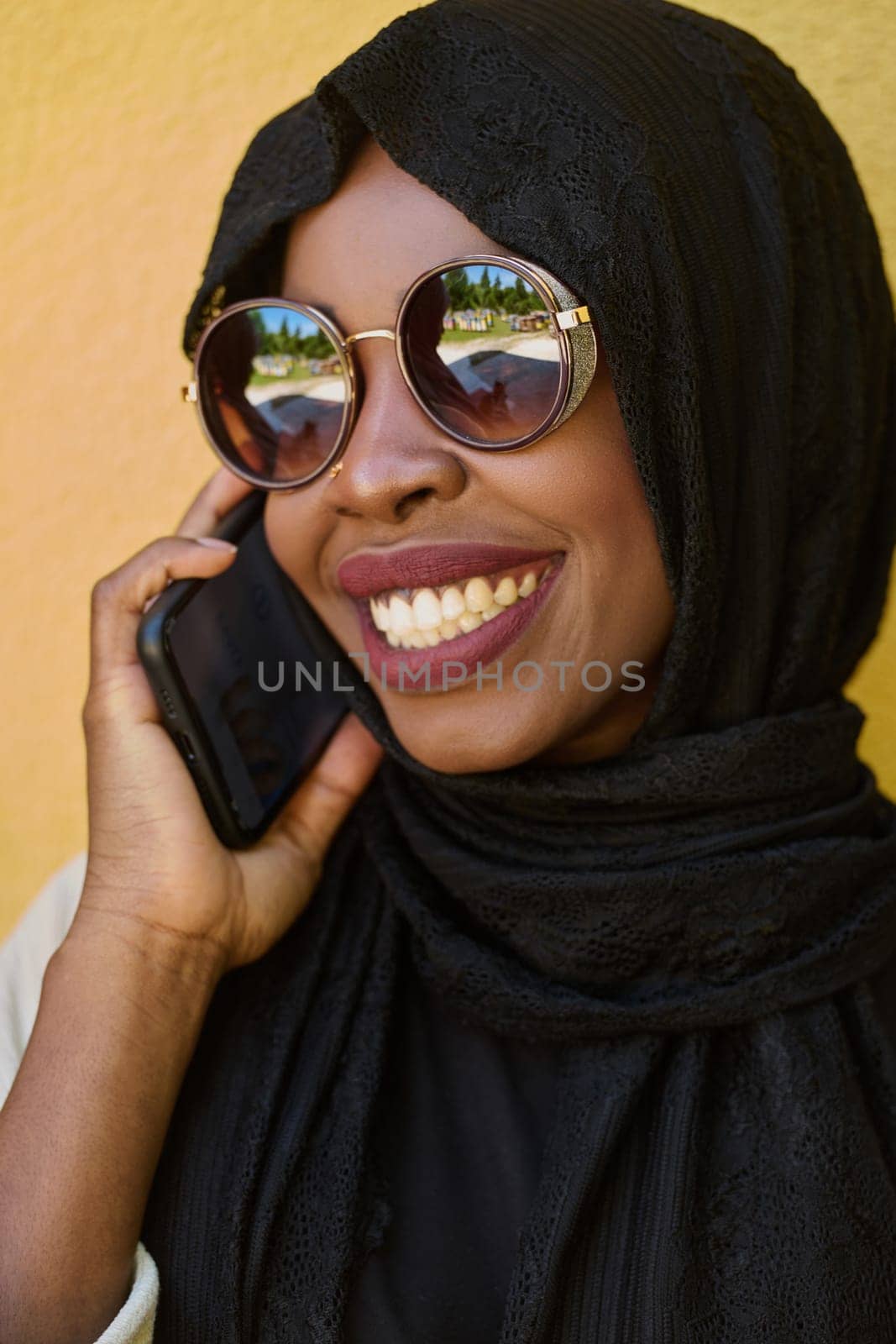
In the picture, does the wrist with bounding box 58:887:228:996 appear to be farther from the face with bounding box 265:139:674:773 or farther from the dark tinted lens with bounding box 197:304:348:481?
the dark tinted lens with bounding box 197:304:348:481

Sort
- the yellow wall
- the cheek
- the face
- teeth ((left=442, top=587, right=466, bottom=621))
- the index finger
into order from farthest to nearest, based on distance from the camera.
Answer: the yellow wall → the index finger → the cheek → teeth ((left=442, top=587, right=466, bottom=621)) → the face

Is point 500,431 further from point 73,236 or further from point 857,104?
point 73,236

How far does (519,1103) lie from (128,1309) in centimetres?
57

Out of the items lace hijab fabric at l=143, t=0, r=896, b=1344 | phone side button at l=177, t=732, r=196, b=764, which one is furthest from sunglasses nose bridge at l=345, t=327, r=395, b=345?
phone side button at l=177, t=732, r=196, b=764

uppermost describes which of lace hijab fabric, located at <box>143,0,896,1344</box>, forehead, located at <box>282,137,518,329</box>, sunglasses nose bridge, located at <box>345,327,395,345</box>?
forehead, located at <box>282,137,518,329</box>

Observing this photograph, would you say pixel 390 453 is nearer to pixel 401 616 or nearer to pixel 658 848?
pixel 401 616

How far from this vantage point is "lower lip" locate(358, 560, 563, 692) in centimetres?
170

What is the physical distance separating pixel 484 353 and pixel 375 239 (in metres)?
0.24

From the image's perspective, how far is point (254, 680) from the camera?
6.70ft

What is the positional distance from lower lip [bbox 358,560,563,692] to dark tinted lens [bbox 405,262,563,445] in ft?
0.74

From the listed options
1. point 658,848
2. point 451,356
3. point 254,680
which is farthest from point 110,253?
point 658,848

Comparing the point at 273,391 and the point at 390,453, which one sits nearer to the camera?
the point at 390,453

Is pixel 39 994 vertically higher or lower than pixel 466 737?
lower

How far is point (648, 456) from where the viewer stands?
5.18 feet
